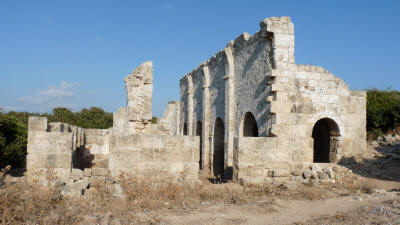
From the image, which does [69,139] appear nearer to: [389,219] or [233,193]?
[233,193]

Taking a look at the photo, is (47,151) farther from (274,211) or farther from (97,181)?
(274,211)

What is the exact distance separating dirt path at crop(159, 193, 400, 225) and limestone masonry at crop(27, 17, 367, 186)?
2007 mm

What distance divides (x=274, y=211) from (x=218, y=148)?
10378 mm

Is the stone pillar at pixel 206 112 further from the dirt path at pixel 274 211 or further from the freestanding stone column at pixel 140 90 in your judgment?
the dirt path at pixel 274 211

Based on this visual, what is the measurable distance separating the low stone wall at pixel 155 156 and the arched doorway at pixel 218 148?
7.95m

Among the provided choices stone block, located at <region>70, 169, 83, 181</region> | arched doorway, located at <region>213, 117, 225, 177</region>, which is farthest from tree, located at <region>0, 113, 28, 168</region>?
arched doorway, located at <region>213, 117, 225, 177</region>

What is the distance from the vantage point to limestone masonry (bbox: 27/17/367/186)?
7.75 m

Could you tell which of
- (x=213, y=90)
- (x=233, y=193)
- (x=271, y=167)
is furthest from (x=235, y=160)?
(x=213, y=90)

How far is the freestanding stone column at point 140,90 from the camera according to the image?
1015 centimetres

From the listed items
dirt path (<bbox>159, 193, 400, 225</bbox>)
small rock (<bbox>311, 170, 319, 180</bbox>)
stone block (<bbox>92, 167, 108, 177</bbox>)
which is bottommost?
dirt path (<bbox>159, 193, 400, 225</bbox>)

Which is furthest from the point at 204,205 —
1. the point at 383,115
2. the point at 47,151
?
the point at 383,115

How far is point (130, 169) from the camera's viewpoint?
7.68m

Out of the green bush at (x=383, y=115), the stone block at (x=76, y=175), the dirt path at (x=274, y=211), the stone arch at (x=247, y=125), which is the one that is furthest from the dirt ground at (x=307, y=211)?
the green bush at (x=383, y=115)

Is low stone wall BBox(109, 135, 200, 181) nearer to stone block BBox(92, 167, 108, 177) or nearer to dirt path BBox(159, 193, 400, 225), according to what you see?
Answer: stone block BBox(92, 167, 108, 177)
